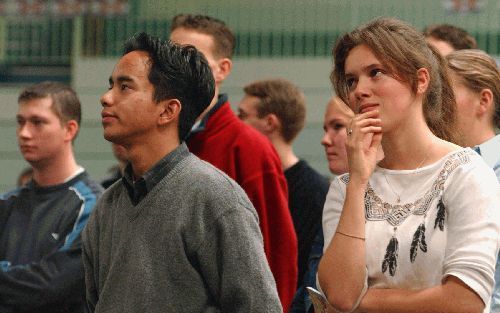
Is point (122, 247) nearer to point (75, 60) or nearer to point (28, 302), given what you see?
point (28, 302)

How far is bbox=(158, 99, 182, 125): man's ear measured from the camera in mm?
3082

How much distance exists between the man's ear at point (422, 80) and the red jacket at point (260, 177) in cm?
134

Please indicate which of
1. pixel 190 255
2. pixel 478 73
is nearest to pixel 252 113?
pixel 478 73

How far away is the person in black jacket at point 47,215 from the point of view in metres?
4.02

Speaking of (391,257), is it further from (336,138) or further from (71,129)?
(71,129)

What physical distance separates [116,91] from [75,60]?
6.98m

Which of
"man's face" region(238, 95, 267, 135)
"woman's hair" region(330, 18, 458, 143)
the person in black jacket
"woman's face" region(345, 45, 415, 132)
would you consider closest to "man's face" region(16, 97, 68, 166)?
the person in black jacket

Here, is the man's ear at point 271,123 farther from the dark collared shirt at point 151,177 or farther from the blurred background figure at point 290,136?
the dark collared shirt at point 151,177

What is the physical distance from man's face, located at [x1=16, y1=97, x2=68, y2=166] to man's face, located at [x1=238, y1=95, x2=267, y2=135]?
1.17m

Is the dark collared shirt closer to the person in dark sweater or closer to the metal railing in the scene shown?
the person in dark sweater

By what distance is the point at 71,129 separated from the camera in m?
4.62

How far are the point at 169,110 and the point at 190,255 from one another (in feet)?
1.55

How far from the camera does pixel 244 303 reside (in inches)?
110

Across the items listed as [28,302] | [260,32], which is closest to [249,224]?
[28,302]
